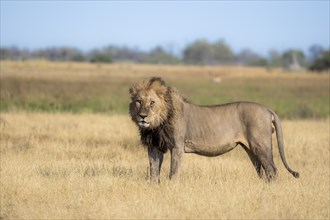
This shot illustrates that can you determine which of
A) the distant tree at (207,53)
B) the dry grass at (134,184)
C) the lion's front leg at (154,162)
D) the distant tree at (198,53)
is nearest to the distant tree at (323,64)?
the dry grass at (134,184)

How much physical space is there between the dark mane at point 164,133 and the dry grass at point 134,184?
54cm

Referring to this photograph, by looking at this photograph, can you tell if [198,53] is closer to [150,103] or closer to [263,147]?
[263,147]

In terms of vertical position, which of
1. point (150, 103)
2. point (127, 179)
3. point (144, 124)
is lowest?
point (127, 179)

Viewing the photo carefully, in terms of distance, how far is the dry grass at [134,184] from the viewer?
7602mm

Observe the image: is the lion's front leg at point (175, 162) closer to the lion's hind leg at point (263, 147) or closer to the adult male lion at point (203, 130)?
the adult male lion at point (203, 130)

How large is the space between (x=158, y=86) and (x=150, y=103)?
294 mm

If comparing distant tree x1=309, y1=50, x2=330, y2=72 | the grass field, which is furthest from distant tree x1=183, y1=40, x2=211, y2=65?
the grass field

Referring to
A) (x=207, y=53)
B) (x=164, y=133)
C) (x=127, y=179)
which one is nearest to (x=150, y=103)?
(x=164, y=133)

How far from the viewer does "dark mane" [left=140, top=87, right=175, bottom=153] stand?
9133 millimetres

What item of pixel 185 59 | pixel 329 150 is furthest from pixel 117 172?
pixel 185 59

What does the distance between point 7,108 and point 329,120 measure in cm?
1061

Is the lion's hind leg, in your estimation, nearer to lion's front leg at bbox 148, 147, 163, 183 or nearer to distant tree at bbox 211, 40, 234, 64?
lion's front leg at bbox 148, 147, 163, 183

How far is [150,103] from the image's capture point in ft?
29.2

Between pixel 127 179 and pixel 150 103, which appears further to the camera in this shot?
pixel 127 179
